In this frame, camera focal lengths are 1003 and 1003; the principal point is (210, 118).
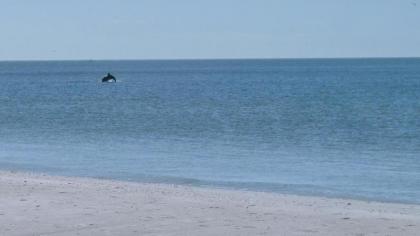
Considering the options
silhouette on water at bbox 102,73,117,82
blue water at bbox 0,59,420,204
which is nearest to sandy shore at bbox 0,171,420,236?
blue water at bbox 0,59,420,204

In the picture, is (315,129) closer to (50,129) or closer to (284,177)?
(50,129)

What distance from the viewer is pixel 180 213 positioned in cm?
1486

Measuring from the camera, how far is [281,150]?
3066 cm

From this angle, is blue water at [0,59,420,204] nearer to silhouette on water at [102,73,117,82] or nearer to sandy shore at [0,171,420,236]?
sandy shore at [0,171,420,236]

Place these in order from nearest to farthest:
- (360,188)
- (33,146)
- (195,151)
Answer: (360,188), (195,151), (33,146)

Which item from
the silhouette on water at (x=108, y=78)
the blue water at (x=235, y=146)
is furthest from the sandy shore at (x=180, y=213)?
the silhouette on water at (x=108, y=78)

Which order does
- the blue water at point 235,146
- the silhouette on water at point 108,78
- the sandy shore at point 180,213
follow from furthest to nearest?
the silhouette on water at point 108,78, the blue water at point 235,146, the sandy shore at point 180,213

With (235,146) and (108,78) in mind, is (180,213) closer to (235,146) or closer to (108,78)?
(235,146)

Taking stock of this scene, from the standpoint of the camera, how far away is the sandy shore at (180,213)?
43.8ft

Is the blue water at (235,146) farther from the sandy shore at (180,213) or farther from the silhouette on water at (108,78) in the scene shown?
the silhouette on water at (108,78)

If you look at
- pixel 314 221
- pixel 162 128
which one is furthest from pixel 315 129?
pixel 314 221

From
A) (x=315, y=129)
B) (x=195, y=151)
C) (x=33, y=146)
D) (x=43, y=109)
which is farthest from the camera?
(x=43, y=109)

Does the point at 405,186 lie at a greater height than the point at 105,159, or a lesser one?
lesser

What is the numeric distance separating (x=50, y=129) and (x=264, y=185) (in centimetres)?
2276
